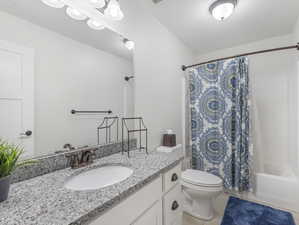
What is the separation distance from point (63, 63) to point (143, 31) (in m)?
1.02

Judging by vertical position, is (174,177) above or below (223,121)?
below

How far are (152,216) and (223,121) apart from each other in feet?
4.72

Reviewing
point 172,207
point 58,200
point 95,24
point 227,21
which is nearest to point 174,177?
point 172,207

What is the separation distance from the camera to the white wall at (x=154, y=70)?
Result: 1.51m

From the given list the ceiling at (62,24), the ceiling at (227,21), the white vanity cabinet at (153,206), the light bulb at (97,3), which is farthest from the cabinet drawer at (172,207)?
the ceiling at (227,21)

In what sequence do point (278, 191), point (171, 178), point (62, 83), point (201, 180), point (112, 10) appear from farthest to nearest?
point (278, 191) < point (201, 180) < point (112, 10) < point (171, 178) < point (62, 83)

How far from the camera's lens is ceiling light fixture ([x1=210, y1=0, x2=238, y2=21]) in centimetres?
142

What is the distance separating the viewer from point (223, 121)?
1.84 meters

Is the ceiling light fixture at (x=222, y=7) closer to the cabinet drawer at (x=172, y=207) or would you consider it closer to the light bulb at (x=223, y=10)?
the light bulb at (x=223, y=10)

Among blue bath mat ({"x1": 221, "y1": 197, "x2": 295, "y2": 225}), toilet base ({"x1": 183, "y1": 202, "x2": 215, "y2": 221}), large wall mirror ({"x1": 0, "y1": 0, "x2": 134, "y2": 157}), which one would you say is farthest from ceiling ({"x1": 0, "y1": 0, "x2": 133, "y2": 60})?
blue bath mat ({"x1": 221, "y1": 197, "x2": 295, "y2": 225})

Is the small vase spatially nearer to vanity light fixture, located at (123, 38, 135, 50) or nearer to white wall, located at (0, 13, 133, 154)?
white wall, located at (0, 13, 133, 154)

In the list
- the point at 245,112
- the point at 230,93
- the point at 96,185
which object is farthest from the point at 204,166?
the point at 96,185

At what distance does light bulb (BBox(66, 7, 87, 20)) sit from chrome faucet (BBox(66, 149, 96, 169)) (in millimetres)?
905

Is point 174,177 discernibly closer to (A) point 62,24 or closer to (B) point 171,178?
(B) point 171,178
